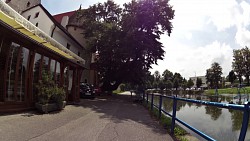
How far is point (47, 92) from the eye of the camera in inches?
366

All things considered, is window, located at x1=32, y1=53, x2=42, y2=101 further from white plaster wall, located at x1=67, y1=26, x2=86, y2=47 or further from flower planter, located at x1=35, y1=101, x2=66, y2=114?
white plaster wall, located at x1=67, y1=26, x2=86, y2=47

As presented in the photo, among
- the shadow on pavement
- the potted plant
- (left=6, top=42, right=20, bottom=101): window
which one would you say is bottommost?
the shadow on pavement

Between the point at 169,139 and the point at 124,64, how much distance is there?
22773 mm

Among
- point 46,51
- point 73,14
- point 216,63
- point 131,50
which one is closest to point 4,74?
point 46,51

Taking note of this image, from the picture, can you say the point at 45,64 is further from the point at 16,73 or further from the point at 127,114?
the point at 127,114

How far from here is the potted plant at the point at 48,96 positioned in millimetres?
9047

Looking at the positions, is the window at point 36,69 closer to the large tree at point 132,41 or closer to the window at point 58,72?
the window at point 58,72

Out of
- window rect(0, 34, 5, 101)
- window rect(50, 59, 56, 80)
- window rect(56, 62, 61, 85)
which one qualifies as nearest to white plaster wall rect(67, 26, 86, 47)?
window rect(56, 62, 61, 85)

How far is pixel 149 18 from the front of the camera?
2509 cm

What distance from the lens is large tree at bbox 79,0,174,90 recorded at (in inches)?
A: 987

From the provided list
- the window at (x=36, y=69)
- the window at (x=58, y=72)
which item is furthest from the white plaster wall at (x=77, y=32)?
the window at (x=36, y=69)

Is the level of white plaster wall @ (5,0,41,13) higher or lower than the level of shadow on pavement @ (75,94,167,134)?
higher

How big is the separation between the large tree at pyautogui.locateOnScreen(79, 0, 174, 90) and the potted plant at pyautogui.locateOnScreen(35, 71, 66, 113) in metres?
15.1

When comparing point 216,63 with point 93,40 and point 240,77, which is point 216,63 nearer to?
point 240,77
